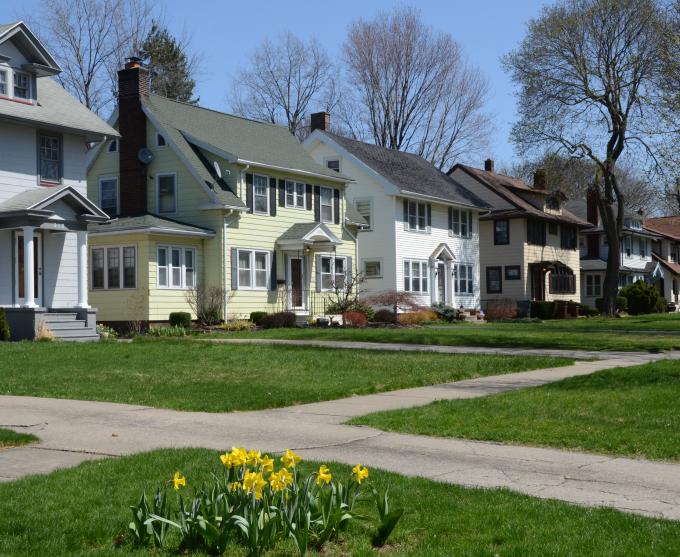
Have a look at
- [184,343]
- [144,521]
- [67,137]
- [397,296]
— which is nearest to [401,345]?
[184,343]

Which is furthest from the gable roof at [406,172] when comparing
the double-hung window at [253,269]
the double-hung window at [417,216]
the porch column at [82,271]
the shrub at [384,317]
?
the porch column at [82,271]

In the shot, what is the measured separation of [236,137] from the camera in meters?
36.6

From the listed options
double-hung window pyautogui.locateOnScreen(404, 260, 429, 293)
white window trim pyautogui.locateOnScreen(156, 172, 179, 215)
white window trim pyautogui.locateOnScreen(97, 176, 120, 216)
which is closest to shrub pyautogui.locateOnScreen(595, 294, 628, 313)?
double-hung window pyautogui.locateOnScreen(404, 260, 429, 293)

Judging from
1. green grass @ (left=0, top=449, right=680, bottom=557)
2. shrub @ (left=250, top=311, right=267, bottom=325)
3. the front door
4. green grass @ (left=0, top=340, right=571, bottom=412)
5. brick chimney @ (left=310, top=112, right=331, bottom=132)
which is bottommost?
green grass @ (left=0, top=449, right=680, bottom=557)

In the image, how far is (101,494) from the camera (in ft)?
22.8

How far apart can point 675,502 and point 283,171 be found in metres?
29.7

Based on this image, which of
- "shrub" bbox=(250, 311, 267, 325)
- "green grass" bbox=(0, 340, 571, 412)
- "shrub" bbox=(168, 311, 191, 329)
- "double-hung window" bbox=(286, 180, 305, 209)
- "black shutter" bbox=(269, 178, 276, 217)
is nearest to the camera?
"green grass" bbox=(0, 340, 571, 412)

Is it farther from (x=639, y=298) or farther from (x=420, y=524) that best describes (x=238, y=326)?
(x=639, y=298)

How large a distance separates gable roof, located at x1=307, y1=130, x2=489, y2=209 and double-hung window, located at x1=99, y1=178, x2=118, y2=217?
448 inches

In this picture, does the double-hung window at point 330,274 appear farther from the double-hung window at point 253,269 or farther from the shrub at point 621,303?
the shrub at point 621,303

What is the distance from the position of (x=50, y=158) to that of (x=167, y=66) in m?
28.6

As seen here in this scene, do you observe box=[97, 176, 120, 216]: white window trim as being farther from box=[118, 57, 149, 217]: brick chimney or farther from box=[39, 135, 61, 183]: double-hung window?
box=[39, 135, 61, 183]: double-hung window

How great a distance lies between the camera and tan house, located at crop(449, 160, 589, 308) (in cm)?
5116

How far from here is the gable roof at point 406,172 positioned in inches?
1689
